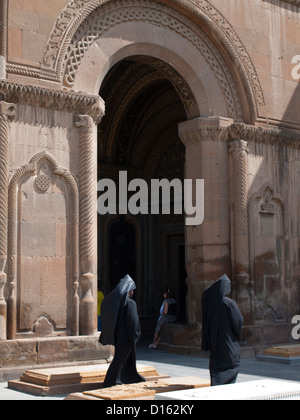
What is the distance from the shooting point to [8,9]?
906 centimetres

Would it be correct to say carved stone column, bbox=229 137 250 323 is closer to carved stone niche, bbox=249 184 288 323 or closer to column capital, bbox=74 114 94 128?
carved stone niche, bbox=249 184 288 323

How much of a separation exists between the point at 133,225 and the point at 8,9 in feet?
24.5

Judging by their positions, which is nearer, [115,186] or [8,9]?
[8,9]

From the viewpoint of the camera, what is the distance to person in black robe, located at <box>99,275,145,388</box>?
7188 mm

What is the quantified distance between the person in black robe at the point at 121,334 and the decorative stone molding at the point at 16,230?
1849 mm

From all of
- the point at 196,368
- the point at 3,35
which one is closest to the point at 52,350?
the point at 196,368

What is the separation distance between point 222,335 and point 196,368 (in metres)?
2.80

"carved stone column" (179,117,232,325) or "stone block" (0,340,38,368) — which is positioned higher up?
"carved stone column" (179,117,232,325)

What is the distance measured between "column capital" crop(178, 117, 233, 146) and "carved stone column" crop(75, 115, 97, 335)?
231cm

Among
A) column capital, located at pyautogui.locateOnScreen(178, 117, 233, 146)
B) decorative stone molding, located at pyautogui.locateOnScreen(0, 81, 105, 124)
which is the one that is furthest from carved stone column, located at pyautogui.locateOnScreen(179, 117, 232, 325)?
decorative stone molding, located at pyautogui.locateOnScreen(0, 81, 105, 124)

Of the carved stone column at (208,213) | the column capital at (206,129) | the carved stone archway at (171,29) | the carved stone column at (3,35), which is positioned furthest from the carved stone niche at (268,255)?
the carved stone column at (3,35)

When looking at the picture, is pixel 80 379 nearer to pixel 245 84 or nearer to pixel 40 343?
pixel 40 343

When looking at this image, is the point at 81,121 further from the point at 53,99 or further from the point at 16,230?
the point at 16,230
